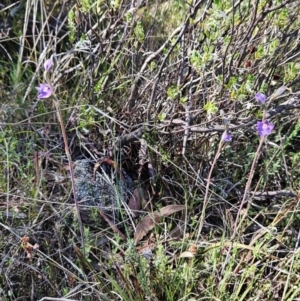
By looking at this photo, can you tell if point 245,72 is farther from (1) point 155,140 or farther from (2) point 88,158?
(2) point 88,158

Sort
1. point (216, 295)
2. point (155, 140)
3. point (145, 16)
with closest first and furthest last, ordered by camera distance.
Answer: point (216, 295)
point (155, 140)
point (145, 16)

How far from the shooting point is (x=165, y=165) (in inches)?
65.4

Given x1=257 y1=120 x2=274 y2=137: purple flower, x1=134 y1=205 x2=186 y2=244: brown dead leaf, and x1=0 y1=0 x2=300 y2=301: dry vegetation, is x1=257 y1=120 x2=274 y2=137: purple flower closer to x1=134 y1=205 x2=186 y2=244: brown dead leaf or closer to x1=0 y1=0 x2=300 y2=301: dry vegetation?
x1=0 y1=0 x2=300 y2=301: dry vegetation

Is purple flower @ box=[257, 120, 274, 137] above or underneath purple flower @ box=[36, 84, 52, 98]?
above

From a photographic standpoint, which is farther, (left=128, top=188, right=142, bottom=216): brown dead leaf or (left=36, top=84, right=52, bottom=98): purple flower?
(left=128, top=188, right=142, bottom=216): brown dead leaf

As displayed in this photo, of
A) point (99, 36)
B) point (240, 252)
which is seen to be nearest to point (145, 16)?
point (99, 36)

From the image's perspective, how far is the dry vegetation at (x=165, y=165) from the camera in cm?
140

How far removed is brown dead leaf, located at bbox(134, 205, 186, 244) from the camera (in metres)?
1.51

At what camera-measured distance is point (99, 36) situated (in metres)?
1.64

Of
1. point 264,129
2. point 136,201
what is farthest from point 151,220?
point 264,129

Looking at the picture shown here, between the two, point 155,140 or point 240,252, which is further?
point 155,140

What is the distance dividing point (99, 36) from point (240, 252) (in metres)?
0.74

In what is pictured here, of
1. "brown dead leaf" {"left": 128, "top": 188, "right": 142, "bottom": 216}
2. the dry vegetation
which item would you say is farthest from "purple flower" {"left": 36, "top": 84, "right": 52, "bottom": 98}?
"brown dead leaf" {"left": 128, "top": 188, "right": 142, "bottom": 216}

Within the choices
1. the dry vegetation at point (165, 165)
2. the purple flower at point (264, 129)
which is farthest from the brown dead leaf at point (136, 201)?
the purple flower at point (264, 129)
